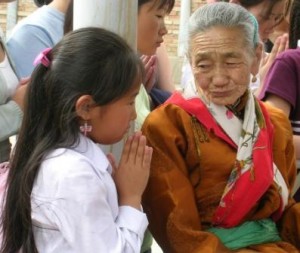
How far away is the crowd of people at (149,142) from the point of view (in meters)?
1.80

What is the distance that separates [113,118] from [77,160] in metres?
0.18

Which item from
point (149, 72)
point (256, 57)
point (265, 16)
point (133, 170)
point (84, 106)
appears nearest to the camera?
point (84, 106)

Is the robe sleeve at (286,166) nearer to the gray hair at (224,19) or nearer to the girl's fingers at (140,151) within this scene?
the gray hair at (224,19)

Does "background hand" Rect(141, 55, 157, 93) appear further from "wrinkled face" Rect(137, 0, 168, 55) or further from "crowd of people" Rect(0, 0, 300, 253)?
"wrinkled face" Rect(137, 0, 168, 55)

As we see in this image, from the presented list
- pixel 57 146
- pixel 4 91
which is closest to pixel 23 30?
pixel 4 91

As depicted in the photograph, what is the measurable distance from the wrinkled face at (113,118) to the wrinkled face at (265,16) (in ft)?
5.65

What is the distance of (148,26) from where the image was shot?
2.65 meters

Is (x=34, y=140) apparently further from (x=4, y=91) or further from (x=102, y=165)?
(x=4, y=91)

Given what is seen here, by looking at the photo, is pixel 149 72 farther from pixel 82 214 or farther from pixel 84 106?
pixel 82 214

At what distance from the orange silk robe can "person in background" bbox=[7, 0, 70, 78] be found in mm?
833

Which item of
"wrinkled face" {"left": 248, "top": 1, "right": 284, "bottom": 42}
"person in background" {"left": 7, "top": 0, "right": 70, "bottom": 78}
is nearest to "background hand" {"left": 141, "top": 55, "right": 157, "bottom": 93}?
"person in background" {"left": 7, "top": 0, "right": 70, "bottom": 78}

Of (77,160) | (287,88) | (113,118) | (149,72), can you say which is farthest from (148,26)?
(77,160)

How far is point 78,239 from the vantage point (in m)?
1.75

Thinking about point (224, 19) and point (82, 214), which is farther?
point (224, 19)
